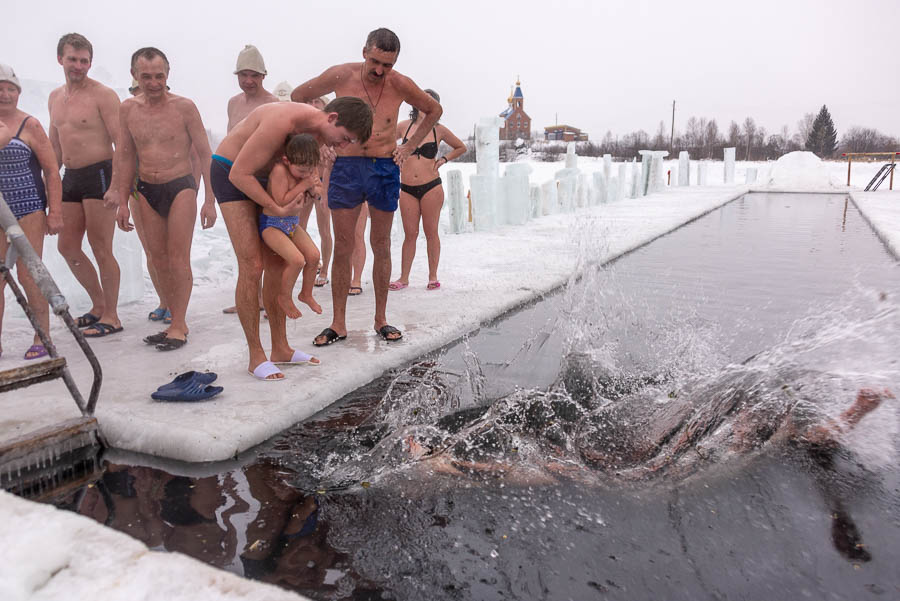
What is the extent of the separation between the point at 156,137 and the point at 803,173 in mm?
27607

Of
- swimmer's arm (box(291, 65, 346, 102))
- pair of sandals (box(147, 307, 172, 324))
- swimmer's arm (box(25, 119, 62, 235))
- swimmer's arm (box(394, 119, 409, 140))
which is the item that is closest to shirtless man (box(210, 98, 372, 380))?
swimmer's arm (box(291, 65, 346, 102))

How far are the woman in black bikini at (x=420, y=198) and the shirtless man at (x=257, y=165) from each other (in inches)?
100

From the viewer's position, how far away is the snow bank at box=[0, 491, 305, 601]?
1509 millimetres

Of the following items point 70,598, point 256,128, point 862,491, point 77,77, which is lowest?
point 862,491

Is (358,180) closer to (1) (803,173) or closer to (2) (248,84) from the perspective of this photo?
(2) (248,84)

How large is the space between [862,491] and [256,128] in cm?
315

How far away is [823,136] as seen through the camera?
2756 inches

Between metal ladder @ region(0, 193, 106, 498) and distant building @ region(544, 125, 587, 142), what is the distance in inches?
3980

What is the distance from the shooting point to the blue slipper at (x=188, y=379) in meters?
→ 3.19

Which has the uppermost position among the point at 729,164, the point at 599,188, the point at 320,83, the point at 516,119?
the point at 516,119

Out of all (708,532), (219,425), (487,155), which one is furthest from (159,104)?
(487,155)

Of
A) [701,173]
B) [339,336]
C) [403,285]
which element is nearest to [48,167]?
[339,336]

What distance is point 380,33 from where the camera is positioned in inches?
155

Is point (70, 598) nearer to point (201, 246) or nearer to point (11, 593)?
point (11, 593)
